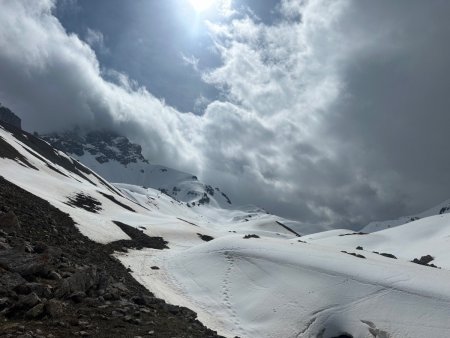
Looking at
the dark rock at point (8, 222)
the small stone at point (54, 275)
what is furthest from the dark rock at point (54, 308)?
the dark rock at point (8, 222)

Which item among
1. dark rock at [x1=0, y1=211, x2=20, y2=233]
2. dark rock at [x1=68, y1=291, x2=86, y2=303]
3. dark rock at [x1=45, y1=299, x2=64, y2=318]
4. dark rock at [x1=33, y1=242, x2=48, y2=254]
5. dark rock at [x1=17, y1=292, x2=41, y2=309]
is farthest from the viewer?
dark rock at [x1=0, y1=211, x2=20, y2=233]

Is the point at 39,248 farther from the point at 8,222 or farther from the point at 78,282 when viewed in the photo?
the point at 8,222

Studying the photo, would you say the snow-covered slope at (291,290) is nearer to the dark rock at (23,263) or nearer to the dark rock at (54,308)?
the dark rock at (23,263)

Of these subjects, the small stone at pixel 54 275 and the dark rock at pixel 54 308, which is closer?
the dark rock at pixel 54 308

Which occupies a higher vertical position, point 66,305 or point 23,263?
point 23,263

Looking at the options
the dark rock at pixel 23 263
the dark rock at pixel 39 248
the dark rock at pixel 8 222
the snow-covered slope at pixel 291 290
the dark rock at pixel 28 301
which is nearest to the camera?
the dark rock at pixel 28 301

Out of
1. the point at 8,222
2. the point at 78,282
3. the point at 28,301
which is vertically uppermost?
the point at 8,222

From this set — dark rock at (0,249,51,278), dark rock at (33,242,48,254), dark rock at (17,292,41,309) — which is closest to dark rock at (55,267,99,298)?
dark rock at (0,249,51,278)

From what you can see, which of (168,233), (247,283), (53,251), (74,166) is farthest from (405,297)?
(74,166)

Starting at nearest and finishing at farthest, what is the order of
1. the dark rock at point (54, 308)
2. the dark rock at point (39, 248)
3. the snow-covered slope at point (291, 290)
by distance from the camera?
the dark rock at point (54, 308)
the dark rock at point (39, 248)
the snow-covered slope at point (291, 290)

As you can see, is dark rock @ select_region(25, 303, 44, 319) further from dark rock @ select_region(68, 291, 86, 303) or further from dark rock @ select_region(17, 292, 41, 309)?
dark rock @ select_region(68, 291, 86, 303)

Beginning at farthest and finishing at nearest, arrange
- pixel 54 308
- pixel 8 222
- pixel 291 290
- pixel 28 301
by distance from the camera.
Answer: pixel 291 290 < pixel 8 222 < pixel 54 308 < pixel 28 301

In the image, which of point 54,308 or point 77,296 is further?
point 77,296

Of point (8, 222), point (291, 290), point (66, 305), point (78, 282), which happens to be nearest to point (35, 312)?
point (66, 305)
